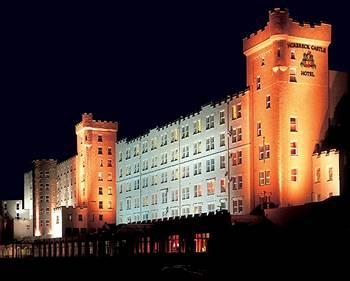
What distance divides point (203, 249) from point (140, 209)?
37309 millimetres

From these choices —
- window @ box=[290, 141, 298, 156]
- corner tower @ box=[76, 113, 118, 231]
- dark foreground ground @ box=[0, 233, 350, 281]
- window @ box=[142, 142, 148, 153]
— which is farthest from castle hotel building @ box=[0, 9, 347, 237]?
corner tower @ box=[76, 113, 118, 231]

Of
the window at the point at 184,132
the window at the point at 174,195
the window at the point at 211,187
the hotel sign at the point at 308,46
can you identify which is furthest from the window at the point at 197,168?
the hotel sign at the point at 308,46

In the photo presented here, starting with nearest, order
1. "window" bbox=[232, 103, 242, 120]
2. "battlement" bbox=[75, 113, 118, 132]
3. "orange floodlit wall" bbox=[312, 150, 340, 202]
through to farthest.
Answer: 1. "orange floodlit wall" bbox=[312, 150, 340, 202]
2. "window" bbox=[232, 103, 242, 120]
3. "battlement" bbox=[75, 113, 118, 132]

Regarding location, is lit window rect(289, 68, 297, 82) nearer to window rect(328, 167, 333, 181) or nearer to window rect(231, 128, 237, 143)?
window rect(231, 128, 237, 143)

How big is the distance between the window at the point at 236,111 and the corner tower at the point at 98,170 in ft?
175

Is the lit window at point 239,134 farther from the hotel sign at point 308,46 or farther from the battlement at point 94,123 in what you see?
the battlement at point 94,123

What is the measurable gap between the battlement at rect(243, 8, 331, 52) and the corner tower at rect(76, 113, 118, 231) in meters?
59.0

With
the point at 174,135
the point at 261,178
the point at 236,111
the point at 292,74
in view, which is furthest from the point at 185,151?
the point at 292,74

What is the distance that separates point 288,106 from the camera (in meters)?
87.2

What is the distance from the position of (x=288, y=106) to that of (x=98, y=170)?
6328 cm

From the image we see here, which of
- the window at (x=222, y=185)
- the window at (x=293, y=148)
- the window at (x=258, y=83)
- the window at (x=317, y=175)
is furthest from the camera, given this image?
the window at (x=222, y=185)

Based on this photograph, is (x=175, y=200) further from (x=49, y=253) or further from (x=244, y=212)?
(x=49, y=253)

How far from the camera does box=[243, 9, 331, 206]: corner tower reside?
86.6m

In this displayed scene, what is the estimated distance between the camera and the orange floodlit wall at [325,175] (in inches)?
3238
